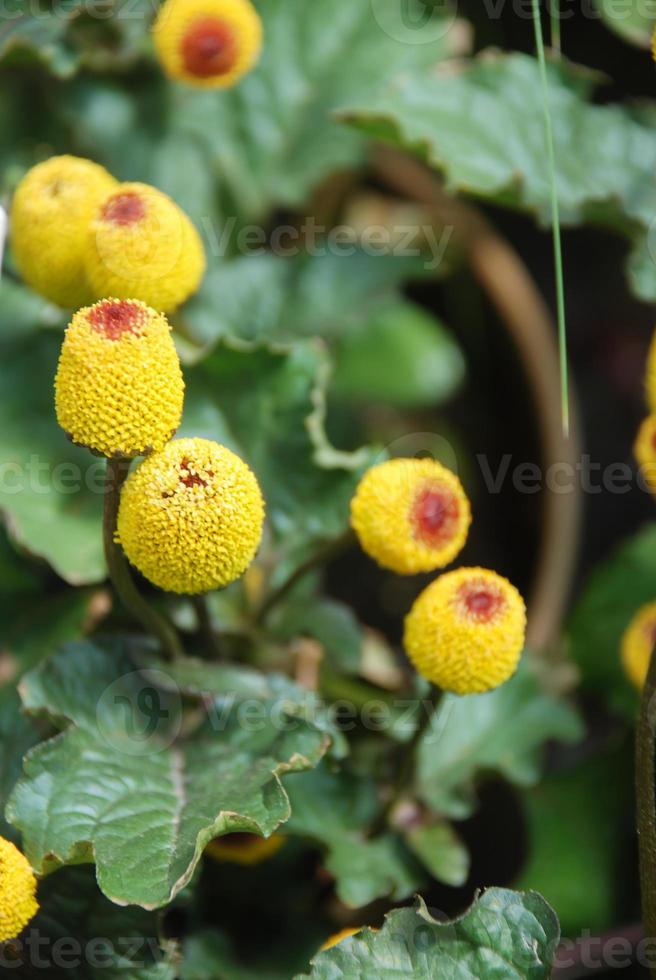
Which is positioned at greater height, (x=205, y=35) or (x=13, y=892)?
(x=205, y=35)

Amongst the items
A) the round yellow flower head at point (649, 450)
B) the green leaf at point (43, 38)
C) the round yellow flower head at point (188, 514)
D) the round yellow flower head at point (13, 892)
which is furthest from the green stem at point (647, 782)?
the green leaf at point (43, 38)

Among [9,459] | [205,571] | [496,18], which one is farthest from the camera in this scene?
[496,18]

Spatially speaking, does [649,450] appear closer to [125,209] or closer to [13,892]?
[125,209]

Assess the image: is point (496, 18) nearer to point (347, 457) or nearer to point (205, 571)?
point (347, 457)

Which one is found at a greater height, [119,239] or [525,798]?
[119,239]

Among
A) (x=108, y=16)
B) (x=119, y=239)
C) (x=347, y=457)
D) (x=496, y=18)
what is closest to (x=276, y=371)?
(x=347, y=457)

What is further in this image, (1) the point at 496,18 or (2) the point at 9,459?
(1) the point at 496,18

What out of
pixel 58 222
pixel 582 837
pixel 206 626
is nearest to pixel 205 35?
pixel 58 222
